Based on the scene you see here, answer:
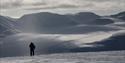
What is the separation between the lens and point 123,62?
4869 centimetres

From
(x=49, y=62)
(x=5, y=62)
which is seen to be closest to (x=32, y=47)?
(x=5, y=62)

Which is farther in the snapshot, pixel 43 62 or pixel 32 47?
pixel 32 47

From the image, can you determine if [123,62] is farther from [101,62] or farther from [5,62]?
[5,62]

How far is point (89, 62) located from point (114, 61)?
283 cm

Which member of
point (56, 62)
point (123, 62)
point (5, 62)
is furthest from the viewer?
point (5, 62)

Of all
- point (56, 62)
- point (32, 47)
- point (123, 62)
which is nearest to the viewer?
point (123, 62)

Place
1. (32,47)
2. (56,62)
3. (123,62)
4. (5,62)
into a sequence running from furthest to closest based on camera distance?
(32,47)
(5,62)
(56,62)
(123,62)

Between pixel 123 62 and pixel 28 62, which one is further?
pixel 28 62

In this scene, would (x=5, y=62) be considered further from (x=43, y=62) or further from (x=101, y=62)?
(x=101, y=62)

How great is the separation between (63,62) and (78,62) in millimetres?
1845

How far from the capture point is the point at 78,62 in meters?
50.9

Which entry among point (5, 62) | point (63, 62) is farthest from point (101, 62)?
point (5, 62)

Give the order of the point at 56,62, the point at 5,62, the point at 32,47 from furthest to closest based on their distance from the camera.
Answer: the point at 32,47 → the point at 5,62 → the point at 56,62

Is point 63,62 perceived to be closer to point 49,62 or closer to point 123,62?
point 49,62
